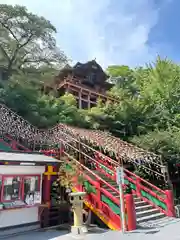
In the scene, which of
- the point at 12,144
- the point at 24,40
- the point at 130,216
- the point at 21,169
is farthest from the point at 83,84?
the point at 130,216

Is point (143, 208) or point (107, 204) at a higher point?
point (107, 204)

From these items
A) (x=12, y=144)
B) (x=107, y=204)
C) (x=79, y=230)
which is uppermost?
(x=12, y=144)

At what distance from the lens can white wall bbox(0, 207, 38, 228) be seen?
7.28 m

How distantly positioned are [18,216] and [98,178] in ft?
10.6

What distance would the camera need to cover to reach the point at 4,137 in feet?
39.1

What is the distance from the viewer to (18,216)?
7641 mm

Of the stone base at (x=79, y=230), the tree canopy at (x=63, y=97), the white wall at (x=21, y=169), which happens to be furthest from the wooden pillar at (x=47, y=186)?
the tree canopy at (x=63, y=97)

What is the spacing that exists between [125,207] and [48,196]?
3.09 meters

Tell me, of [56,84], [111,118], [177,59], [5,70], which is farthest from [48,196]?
[177,59]

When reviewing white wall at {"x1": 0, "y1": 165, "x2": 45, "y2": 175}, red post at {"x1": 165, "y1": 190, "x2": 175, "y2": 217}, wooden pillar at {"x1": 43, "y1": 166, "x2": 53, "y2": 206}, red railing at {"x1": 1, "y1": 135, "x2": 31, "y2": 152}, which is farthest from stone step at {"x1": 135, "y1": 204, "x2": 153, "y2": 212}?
red railing at {"x1": 1, "y1": 135, "x2": 31, "y2": 152}

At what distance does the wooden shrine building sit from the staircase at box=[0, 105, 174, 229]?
10184 mm

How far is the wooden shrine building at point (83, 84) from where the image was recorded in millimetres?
22436

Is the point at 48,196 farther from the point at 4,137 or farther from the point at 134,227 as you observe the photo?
the point at 4,137

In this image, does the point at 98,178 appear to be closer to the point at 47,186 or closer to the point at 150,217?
the point at 47,186
